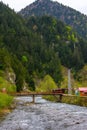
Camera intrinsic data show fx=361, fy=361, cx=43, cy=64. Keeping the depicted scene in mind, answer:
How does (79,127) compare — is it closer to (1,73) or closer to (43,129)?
(43,129)

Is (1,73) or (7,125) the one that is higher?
(1,73)

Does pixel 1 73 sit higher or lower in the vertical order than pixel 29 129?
higher

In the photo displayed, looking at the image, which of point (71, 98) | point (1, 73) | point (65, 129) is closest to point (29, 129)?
point (65, 129)

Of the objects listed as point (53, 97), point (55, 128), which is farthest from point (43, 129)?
point (53, 97)

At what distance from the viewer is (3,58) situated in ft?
649

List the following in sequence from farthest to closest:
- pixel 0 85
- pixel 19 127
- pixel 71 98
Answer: pixel 0 85, pixel 71 98, pixel 19 127

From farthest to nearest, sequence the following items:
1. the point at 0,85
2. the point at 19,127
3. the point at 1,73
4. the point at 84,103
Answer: the point at 1,73, the point at 0,85, the point at 84,103, the point at 19,127

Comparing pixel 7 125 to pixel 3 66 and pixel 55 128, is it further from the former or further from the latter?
pixel 3 66

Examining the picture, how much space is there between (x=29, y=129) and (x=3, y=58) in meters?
160

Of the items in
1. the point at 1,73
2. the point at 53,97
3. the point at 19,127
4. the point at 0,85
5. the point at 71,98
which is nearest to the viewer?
the point at 19,127

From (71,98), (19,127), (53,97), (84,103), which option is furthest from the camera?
(53,97)

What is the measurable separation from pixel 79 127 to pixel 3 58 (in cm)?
16030

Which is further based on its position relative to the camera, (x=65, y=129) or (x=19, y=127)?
(x=19, y=127)

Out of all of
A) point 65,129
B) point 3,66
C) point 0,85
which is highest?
point 3,66
